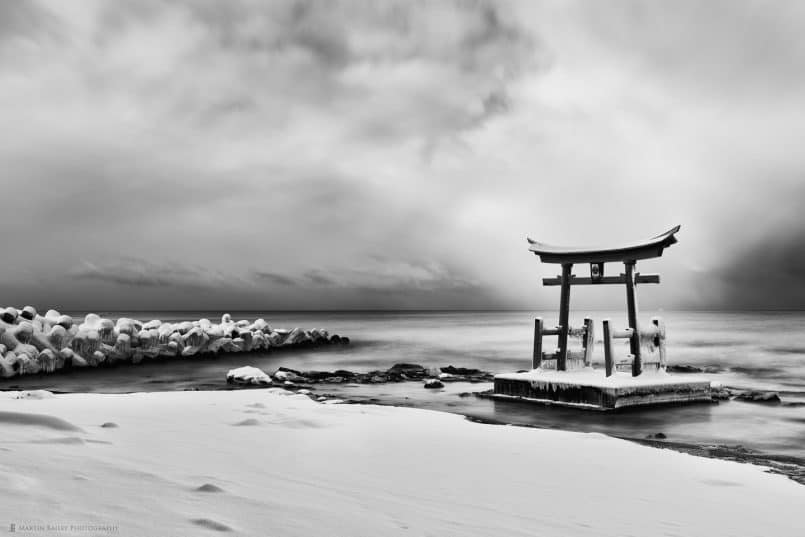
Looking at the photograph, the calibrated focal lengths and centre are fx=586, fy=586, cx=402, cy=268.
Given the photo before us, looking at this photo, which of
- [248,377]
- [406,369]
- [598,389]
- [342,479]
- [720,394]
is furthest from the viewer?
[406,369]

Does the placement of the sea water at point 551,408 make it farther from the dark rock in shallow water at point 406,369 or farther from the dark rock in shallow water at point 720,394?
the dark rock in shallow water at point 406,369

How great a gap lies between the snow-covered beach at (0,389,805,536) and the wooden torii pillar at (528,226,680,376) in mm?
7723

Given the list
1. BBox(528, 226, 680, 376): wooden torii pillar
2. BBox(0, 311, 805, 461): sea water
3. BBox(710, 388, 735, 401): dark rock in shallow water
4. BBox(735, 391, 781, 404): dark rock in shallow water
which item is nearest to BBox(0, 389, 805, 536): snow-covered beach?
BBox(0, 311, 805, 461): sea water

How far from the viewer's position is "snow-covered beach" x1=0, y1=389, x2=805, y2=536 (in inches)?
102

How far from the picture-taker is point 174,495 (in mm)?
2777

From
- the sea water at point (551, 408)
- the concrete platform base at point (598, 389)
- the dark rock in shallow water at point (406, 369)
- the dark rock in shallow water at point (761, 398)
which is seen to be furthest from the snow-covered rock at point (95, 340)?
the dark rock in shallow water at point (761, 398)

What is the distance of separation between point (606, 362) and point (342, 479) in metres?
10.7

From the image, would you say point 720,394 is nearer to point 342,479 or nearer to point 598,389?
point 598,389

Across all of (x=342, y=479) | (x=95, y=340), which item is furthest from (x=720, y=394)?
(x=95, y=340)

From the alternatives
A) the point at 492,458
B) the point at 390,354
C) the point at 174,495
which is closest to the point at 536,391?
the point at 492,458

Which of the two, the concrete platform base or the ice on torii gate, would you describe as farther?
the ice on torii gate

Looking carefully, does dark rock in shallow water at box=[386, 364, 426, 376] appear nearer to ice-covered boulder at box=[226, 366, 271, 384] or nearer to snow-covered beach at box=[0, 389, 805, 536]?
ice-covered boulder at box=[226, 366, 271, 384]

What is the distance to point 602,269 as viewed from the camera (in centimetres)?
1469

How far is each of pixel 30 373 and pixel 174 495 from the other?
1928 centimetres
